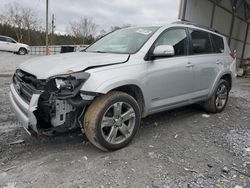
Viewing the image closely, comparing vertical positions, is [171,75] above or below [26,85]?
above

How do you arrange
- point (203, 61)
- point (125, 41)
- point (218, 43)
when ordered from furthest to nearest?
point (218, 43), point (203, 61), point (125, 41)

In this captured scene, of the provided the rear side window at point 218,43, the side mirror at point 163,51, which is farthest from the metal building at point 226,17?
the side mirror at point 163,51

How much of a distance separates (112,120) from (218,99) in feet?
9.72

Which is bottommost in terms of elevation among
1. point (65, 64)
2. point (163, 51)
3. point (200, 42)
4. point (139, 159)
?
point (139, 159)

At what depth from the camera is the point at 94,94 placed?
111 inches

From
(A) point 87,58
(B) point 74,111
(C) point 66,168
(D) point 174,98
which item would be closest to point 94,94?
(B) point 74,111

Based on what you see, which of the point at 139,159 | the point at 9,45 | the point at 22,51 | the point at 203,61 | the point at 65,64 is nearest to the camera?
the point at 65,64

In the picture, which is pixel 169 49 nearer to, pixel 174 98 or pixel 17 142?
pixel 174 98

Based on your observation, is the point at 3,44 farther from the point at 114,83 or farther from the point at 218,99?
the point at 114,83

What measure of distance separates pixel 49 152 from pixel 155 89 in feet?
5.54

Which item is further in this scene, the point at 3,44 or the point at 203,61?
the point at 3,44

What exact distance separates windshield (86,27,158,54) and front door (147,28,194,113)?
9.4 inches

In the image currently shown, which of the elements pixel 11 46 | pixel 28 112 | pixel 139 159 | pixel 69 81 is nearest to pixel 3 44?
pixel 11 46

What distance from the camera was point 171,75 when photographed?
148 inches
